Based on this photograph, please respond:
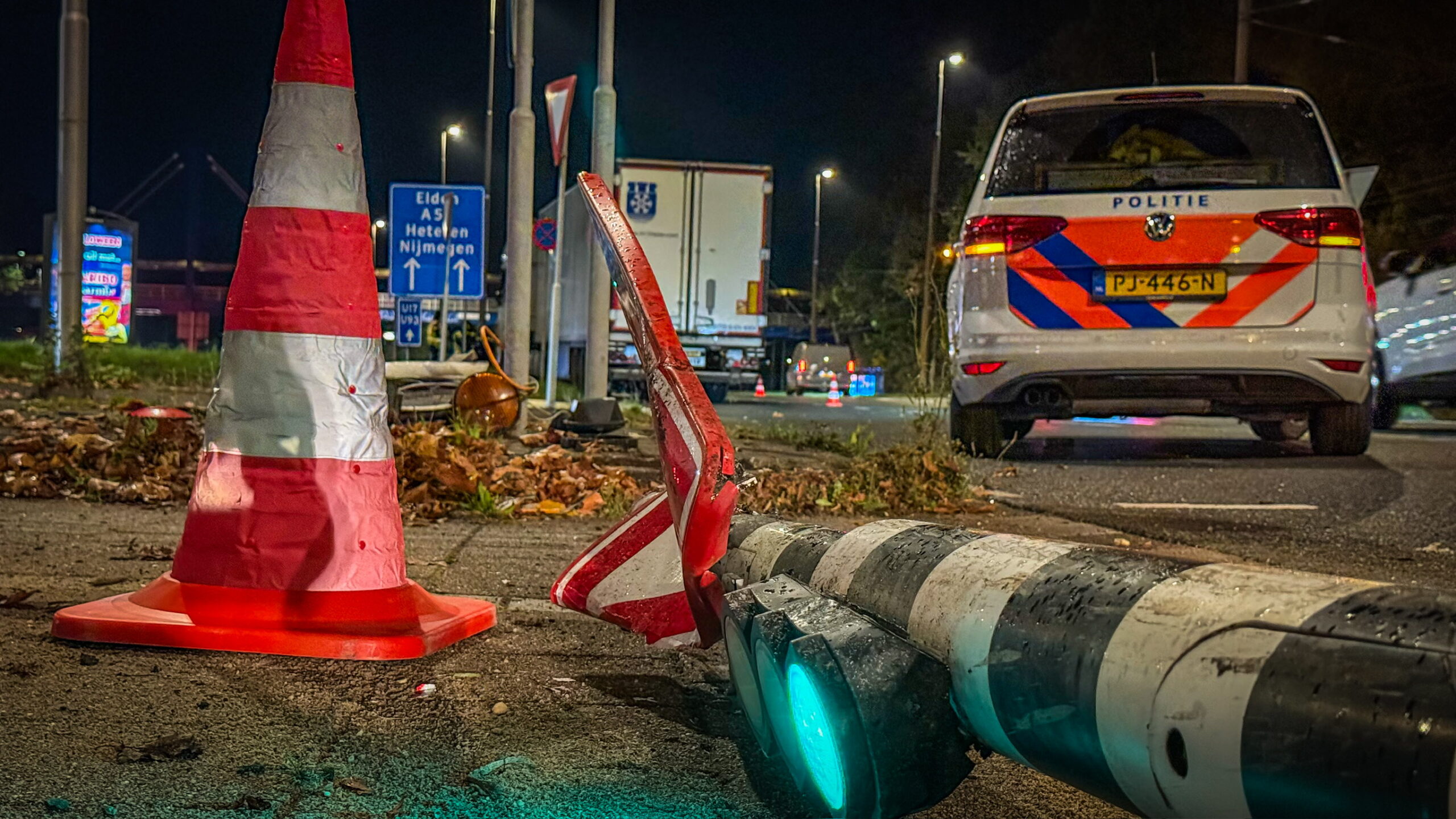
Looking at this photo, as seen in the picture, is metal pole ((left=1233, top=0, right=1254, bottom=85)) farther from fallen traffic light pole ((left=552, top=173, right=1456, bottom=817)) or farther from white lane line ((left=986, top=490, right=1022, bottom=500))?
fallen traffic light pole ((left=552, top=173, right=1456, bottom=817))

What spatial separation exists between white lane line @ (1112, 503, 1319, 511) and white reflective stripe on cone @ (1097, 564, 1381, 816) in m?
4.82

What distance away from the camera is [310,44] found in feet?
11.5

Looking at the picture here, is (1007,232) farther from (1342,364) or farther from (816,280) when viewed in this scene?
(816,280)

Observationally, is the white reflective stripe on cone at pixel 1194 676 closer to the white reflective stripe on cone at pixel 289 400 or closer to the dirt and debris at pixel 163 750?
the dirt and debris at pixel 163 750

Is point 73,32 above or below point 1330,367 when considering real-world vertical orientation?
above

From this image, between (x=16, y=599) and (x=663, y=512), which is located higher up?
(x=663, y=512)

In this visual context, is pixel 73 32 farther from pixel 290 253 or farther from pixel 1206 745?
pixel 1206 745

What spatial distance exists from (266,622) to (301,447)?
441 mm

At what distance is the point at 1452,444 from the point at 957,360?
5.42m

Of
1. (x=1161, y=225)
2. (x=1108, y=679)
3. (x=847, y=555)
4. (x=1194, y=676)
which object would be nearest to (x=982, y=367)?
(x=1161, y=225)

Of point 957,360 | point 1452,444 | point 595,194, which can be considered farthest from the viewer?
point 1452,444

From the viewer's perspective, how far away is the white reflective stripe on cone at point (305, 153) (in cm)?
346

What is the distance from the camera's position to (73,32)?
1504 cm

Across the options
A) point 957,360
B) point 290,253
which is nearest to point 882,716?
point 290,253
